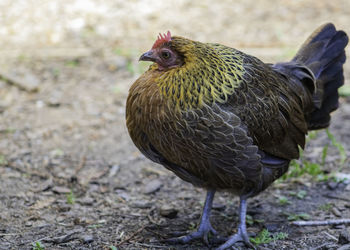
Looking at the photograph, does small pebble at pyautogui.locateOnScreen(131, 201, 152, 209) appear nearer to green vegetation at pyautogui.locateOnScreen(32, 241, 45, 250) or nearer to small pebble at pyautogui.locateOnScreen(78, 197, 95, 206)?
small pebble at pyautogui.locateOnScreen(78, 197, 95, 206)

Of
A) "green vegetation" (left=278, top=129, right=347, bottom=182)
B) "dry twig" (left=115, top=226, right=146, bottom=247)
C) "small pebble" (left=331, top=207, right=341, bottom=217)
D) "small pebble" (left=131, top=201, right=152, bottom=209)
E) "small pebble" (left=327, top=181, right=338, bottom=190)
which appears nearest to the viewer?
"dry twig" (left=115, top=226, right=146, bottom=247)

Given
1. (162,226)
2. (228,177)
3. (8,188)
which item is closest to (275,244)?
(228,177)

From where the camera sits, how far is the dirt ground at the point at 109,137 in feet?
14.2

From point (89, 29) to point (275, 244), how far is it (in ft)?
20.0

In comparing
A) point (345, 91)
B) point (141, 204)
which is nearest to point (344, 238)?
point (141, 204)

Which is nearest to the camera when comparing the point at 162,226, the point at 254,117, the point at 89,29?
the point at 254,117

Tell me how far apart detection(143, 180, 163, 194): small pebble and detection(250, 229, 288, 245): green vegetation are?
1349mm

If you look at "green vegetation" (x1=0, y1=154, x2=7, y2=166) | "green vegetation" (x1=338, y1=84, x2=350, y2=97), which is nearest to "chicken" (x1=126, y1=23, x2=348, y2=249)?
"green vegetation" (x1=0, y1=154, x2=7, y2=166)

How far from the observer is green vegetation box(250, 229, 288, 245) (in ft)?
13.7

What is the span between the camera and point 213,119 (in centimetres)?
373

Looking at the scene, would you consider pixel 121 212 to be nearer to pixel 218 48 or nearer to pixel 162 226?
pixel 162 226

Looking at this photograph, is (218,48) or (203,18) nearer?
(218,48)

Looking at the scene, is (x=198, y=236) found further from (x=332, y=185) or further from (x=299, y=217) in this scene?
(x=332, y=185)

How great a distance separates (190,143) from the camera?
373 centimetres
